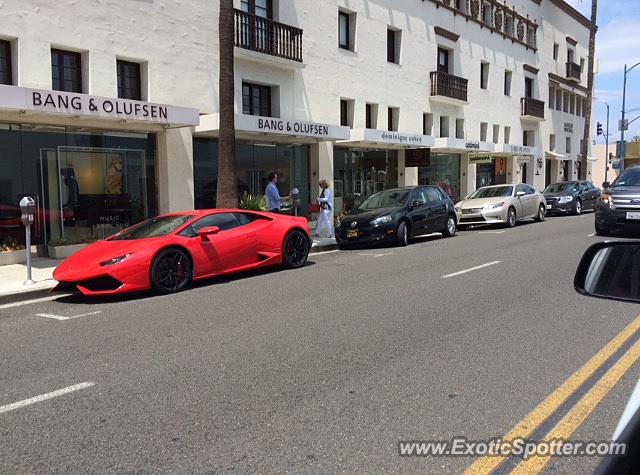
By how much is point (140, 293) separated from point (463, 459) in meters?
6.77

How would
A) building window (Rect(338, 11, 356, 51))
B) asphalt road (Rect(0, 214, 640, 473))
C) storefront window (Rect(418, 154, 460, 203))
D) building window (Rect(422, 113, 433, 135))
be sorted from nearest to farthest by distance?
asphalt road (Rect(0, 214, 640, 473)) < building window (Rect(338, 11, 356, 51)) < building window (Rect(422, 113, 433, 135)) < storefront window (Rect(418, 154, 460, 203))

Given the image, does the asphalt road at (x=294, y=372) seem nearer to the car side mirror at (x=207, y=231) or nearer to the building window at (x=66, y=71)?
the car side mirror at (x=207, y=231)

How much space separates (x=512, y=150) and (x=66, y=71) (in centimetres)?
2318

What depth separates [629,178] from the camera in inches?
549

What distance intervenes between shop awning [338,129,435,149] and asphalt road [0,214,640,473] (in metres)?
11.6

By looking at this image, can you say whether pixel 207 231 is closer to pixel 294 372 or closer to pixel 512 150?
pixel 294 372

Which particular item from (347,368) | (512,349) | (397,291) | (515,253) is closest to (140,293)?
(397,291)

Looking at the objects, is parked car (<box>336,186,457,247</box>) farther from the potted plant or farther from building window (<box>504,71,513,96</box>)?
building window (<box>504,71,513,96</box>)

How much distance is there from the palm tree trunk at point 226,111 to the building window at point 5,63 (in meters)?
4.54

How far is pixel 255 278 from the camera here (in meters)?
10.2

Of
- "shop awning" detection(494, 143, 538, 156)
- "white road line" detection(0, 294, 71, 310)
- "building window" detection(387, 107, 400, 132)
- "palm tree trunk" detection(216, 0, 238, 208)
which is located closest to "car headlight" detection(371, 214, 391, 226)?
"palm tree trunk" detection(216, 0, 238, 208)

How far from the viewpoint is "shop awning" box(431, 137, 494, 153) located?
2438cm

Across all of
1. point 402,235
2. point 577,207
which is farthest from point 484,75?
point 402,235

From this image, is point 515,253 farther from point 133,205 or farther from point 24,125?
point 24,125
